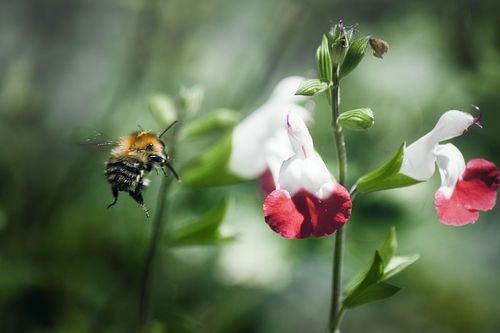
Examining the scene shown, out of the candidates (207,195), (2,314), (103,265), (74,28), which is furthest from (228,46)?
(2,314)

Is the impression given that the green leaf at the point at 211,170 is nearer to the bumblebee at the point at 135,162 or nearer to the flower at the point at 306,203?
the bumblebee at the point at 135,162

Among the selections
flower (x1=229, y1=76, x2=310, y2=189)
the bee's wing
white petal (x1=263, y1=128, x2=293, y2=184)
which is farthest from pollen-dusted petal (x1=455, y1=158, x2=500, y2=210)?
the bee's wing

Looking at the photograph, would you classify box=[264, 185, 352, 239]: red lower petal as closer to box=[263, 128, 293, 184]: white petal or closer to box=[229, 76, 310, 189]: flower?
box=[263, 128, 293, 184]: white petal

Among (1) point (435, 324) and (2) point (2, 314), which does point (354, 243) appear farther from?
(2) point (2, 314)

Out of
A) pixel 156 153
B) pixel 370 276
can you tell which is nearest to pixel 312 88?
pixel 370 276

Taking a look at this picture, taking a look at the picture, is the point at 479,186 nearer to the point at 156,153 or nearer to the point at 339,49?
the point at 339,49

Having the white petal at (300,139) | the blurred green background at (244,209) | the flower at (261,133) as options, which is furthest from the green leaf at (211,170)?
the white petal at (300,139)
